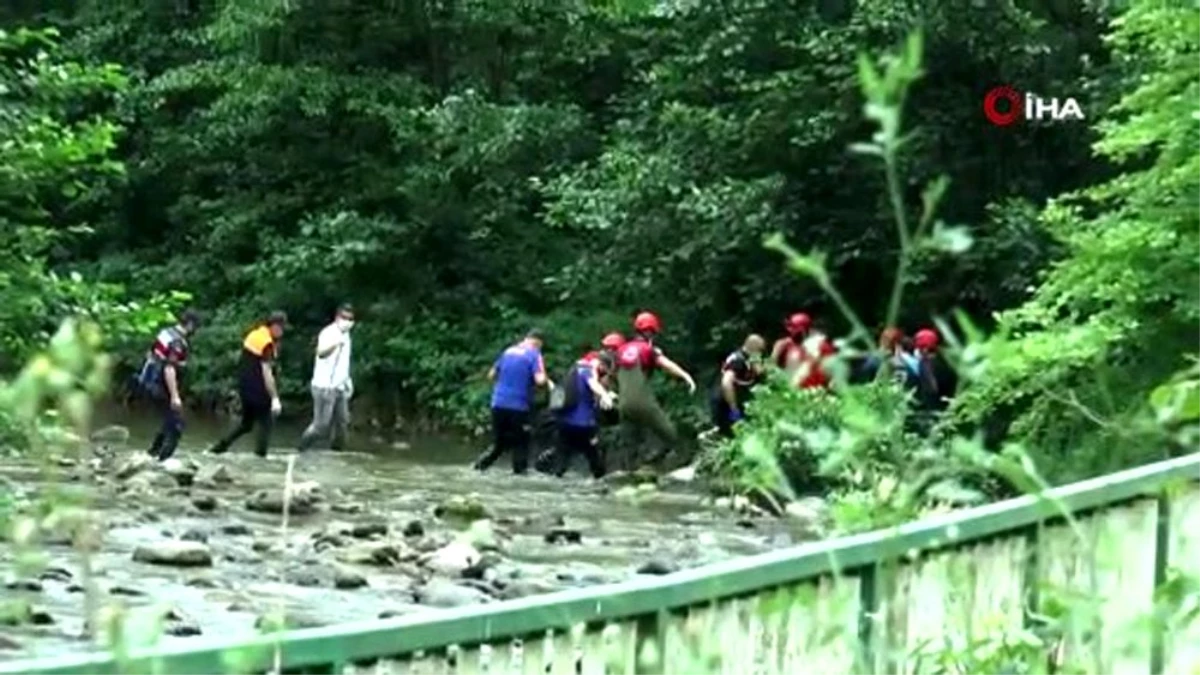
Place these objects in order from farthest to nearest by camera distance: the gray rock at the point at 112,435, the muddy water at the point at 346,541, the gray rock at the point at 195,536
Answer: the gray rock at the point at 112,435, the gray rock at the point at 195,536, the muddy water at the point at 346,541

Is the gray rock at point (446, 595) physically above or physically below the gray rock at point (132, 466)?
below

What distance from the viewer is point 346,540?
52.6 ft

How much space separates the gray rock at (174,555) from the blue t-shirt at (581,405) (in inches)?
385

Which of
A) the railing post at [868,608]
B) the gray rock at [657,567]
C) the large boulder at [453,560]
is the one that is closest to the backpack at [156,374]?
the large boulder at [453,560]

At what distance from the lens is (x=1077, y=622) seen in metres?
3.22

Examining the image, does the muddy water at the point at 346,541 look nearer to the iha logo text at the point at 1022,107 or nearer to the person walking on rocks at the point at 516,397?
the person walking on rocks at the point at 516,397

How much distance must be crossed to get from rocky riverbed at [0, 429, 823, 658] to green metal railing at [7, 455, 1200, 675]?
13.5 ft

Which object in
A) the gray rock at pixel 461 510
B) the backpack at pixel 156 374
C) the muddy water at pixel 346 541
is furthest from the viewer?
the backpack at pixel 156 374

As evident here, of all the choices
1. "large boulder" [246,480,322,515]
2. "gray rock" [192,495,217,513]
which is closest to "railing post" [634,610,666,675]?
"large boulder" [246,480,322,515]

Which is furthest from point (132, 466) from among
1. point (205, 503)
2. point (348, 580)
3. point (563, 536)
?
point (348, 580)

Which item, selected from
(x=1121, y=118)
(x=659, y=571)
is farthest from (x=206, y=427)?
(x=659, y=571)

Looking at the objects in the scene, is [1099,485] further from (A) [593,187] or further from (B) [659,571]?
(A) [593,187]

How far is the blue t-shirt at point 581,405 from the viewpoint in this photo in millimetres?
24500

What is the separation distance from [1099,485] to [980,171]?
2157 cm
